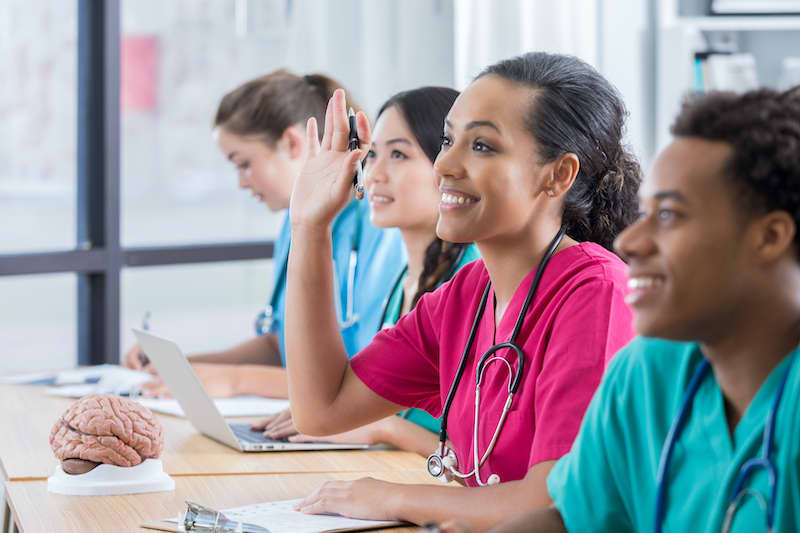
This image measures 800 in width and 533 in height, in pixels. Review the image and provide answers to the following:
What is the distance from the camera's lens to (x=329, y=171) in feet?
5.33

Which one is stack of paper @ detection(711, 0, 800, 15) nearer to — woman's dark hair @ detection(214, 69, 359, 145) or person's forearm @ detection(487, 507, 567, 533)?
woman's dark hair @ detection(214, 69, 359, 145)

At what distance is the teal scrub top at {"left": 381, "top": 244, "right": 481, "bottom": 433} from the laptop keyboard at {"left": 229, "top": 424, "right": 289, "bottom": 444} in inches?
9.8

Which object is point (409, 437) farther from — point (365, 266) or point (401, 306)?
point (365, 266)

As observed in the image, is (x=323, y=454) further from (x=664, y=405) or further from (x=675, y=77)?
(x=675, y=77)

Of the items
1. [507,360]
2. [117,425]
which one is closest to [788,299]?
[507,360]

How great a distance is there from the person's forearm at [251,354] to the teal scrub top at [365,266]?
298 millimetres

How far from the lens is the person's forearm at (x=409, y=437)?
180 centimetres

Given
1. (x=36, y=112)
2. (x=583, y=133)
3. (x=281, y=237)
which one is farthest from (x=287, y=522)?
(x=36, y=112)

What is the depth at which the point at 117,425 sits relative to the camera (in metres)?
1.54

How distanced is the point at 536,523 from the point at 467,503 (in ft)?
0.67

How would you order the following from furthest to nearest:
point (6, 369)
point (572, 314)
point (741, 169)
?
1. point (6, 369)
2. point (572, 314)
3. point (741, 169)

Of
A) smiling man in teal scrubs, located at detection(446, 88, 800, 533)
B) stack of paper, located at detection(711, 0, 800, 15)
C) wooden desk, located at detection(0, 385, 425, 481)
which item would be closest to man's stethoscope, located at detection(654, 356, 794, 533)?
smiling man in teal scrubs, located at detection(446, 88, 800, 533)

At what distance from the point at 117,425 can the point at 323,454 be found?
0.40m

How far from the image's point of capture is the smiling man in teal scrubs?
3.14ft
